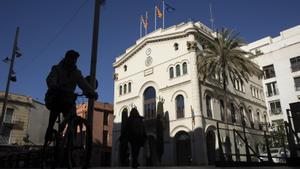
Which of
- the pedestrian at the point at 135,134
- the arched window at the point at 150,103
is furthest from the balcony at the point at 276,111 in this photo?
the pedestrian at the point at 135,134

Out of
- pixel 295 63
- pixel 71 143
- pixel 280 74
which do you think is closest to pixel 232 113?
pixel 280 74

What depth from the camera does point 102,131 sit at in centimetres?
3703

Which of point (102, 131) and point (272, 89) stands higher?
point (272, 89)

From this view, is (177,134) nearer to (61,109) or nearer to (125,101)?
(125,101)

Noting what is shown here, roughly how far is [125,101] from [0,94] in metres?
16.2

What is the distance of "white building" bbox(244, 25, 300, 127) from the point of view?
36.1 meters

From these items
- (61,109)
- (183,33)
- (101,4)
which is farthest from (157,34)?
(61,109)

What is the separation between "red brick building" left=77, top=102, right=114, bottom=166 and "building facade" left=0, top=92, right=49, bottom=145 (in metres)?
6.05

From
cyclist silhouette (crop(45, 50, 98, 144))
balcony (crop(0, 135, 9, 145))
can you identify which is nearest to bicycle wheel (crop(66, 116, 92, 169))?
cyclist silhouette (crop(45, 50, 98, 144))

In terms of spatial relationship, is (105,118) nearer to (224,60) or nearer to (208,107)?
(208,107)

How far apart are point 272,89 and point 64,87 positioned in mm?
40194

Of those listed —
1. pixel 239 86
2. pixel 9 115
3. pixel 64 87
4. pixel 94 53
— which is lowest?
pixel 64 87

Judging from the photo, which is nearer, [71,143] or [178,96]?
[71,143]

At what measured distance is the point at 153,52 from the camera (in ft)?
103
